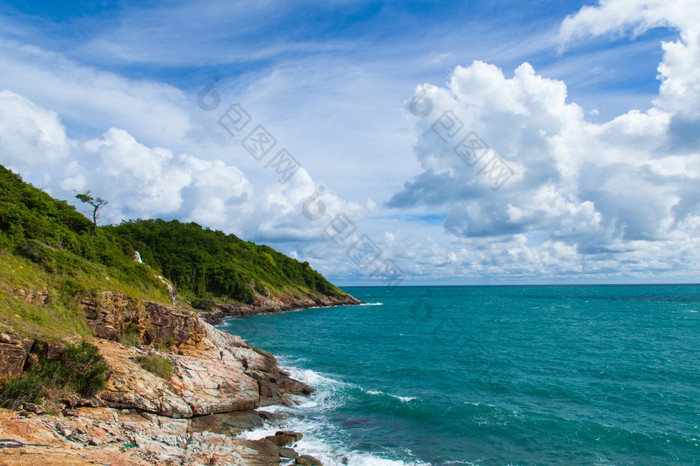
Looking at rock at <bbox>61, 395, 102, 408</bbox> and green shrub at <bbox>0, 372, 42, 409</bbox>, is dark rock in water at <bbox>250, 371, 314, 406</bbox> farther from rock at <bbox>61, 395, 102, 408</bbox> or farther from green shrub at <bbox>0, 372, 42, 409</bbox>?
green shrub at <bbox>0, 372, 42, 409</bbox>

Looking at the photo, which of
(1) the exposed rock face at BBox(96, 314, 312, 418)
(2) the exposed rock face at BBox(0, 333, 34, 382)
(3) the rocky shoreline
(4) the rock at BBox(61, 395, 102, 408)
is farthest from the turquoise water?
(2) the exposed rock face at BBox(0, 333, 34, 382)

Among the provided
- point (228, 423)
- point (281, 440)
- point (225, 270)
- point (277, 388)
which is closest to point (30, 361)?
point (228, 423)

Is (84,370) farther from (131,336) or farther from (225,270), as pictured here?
(225,270)

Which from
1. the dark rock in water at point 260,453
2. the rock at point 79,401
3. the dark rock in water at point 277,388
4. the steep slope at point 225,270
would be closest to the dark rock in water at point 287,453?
the dark rock in water at point 260,453

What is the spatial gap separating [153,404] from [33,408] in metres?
4.89

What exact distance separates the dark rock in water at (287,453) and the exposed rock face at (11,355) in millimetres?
11213

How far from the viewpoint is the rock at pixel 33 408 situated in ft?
51.4

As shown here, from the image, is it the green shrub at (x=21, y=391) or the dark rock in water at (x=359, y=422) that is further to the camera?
the dark rock in water at (x=359, y=422)

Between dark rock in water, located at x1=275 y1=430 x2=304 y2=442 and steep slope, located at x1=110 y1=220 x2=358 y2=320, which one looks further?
steep slope, located at x1=110 y1=220 x2=358 y2=320

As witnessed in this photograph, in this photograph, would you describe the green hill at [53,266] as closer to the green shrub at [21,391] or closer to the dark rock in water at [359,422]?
the green shrub at [21,391]

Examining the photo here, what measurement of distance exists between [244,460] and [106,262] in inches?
843

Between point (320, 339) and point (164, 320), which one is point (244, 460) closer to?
point (164, 320)

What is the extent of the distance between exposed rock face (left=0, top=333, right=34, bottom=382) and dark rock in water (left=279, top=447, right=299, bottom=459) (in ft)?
36.8

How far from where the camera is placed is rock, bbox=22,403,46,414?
15.7 meters
